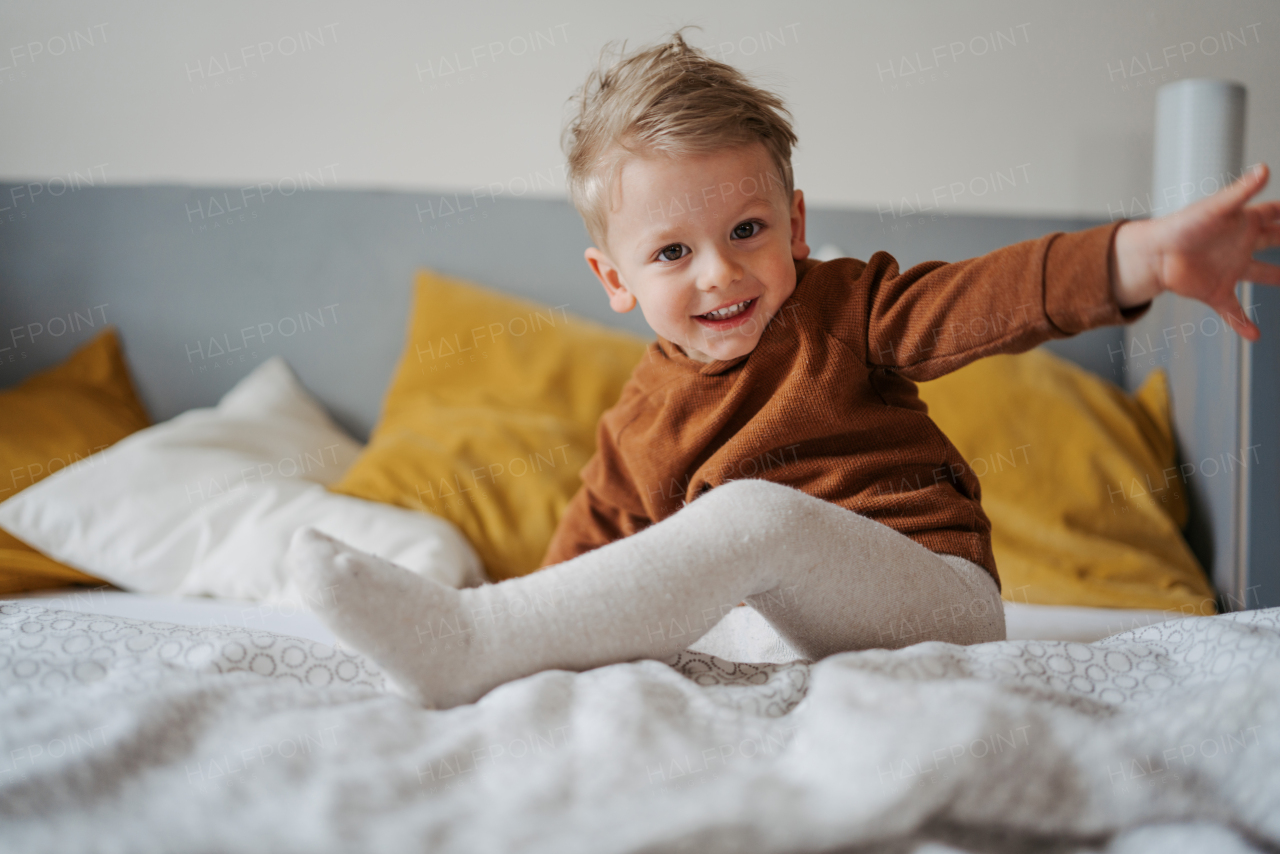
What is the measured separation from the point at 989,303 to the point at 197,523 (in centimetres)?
107

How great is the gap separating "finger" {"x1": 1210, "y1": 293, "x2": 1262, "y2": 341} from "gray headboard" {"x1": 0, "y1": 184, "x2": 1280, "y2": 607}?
112 centimetres

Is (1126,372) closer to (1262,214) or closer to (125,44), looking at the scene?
(1262,214)

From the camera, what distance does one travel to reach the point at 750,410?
2.78ft

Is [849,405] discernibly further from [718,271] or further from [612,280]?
[612,280]

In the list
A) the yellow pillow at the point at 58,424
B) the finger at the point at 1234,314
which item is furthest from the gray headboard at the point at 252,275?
the finger at the point at 1234,314

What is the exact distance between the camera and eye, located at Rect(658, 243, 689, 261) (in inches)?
31.8

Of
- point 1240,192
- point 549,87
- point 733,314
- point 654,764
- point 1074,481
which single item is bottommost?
point 1074,481

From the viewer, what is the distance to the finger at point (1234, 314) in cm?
60

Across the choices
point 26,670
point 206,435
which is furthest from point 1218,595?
point 206,435

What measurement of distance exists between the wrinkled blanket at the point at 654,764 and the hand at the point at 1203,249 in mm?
237

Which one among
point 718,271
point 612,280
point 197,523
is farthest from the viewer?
point 197,523

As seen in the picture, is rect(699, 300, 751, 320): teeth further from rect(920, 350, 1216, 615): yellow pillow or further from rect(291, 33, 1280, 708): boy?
rect(920, 350, 1216, 615): yellow pillow

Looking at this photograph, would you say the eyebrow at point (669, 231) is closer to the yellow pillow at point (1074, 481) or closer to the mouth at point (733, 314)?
the mouth at point (733, 314)

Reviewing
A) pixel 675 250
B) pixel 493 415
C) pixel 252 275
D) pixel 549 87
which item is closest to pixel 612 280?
pixel 675 250
